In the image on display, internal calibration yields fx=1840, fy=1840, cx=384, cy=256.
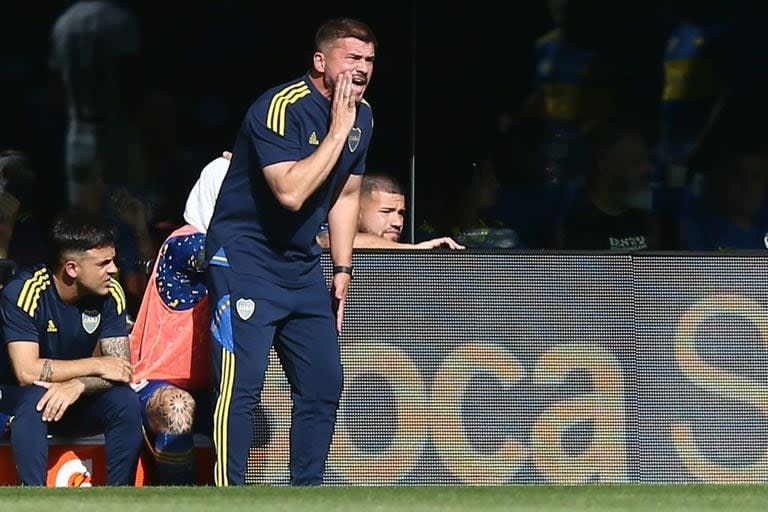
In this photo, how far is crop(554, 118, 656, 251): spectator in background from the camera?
8.84 m

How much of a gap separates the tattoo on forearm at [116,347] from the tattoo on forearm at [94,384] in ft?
0.53

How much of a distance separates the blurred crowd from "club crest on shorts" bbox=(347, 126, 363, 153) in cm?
196

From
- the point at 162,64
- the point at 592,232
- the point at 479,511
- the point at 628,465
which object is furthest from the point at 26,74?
the point at 479,511

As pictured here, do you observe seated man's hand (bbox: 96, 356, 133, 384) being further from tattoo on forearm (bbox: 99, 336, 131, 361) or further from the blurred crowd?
the blurred crowd

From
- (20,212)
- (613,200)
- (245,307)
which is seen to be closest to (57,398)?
(245,307)

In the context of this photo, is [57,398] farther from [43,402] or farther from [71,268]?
[71,268]

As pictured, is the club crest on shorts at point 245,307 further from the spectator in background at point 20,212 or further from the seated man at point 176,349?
the spectator in background at point 20,212

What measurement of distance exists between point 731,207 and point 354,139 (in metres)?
2.79

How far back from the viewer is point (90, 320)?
759 cm

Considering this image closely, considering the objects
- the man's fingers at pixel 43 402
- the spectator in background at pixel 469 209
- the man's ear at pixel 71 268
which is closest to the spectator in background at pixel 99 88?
the man's ear at pixel 71 268

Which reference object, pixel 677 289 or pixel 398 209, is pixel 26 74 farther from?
pixel 677 289

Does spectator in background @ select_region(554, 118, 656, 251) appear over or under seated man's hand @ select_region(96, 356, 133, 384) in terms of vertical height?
over

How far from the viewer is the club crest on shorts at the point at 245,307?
6801 millimetres

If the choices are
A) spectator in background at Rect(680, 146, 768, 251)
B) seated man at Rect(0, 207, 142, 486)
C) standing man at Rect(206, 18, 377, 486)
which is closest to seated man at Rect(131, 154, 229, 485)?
seated man at Rect(0, 207, 142, 486)
